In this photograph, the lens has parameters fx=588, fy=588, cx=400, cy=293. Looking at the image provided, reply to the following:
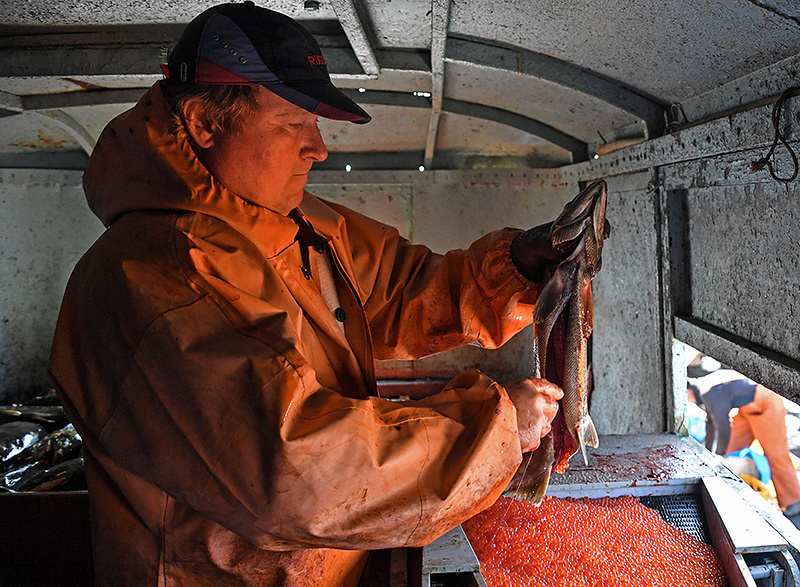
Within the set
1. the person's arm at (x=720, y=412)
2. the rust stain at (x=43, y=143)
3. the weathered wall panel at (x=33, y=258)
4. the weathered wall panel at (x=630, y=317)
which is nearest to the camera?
the weathered wall panel at (x=630, y=317)

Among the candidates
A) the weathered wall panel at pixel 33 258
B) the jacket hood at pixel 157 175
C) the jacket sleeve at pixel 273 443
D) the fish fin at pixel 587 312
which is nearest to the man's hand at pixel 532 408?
the jacket sleeve at pixel 273 443

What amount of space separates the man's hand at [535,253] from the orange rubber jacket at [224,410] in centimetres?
56

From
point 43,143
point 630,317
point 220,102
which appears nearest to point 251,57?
point 220,102

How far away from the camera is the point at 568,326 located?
187 cm

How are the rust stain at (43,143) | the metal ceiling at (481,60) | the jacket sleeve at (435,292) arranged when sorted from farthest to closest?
the rust stain at (43,143), the metal ceiling at (481,60), the jacket sleeve at (435,292)

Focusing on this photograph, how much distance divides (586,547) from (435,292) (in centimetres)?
132

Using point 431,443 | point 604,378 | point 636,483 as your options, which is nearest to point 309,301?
point 431,443

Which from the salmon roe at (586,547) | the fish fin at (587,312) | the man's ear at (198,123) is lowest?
the salmon roe at (586,547)

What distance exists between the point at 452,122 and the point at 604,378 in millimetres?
2555

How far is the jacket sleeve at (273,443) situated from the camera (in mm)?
1181

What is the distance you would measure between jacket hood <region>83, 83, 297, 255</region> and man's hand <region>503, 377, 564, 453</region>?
2.55ft

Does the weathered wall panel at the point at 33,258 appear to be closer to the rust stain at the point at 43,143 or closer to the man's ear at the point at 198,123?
the rust stain at the point at 43,143

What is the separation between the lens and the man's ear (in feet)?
4.92

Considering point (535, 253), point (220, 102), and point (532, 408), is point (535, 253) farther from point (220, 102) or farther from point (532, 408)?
point (220, 102)
